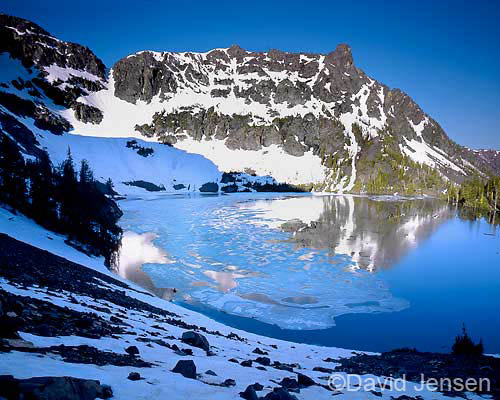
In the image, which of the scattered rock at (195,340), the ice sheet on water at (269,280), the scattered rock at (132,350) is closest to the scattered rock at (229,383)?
the scattered rock at (132,350)

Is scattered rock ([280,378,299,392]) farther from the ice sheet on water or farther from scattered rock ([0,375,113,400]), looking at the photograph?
the ice sheet on water

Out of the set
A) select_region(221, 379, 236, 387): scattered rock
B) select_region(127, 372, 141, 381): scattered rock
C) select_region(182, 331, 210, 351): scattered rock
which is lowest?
select_region(182, 331, 210, 351): scattered rock

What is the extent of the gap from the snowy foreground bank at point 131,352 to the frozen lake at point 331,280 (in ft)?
17.9

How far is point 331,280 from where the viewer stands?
2952cm

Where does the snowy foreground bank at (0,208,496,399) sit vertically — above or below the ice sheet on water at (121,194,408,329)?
above

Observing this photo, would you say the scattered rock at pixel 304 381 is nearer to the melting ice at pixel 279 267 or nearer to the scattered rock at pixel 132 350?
the scattered rock at pixel 132 350

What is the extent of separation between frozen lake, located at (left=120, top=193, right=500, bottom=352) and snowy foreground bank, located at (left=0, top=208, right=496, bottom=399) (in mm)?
5466

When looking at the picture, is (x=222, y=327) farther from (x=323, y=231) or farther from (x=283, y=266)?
(x=323, y=231)

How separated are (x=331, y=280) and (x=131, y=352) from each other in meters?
23.4

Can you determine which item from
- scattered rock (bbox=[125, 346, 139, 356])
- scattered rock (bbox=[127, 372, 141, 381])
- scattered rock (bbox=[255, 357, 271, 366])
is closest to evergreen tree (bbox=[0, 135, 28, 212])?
scattered rock (bbox=[125, 346, 139, 356])

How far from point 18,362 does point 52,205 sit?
100.0ft

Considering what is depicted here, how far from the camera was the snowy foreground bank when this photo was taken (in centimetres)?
618

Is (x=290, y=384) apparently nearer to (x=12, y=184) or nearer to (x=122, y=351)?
(x=122, y=351)

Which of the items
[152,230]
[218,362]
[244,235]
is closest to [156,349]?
[218,362]
